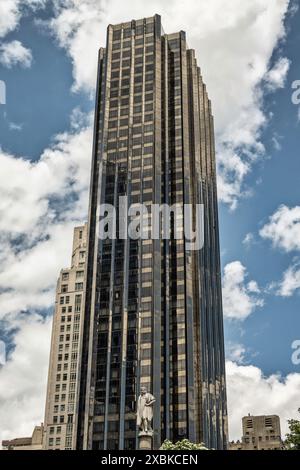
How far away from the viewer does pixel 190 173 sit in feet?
501

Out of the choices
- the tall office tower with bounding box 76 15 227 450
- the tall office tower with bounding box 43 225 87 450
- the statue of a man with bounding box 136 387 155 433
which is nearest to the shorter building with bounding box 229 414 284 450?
the tall office tower with bounding box 76 15 227 450

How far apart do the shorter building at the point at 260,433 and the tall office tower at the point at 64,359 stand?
49328mm

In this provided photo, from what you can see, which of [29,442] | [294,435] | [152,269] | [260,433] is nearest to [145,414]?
[294,435]

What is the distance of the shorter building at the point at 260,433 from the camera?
180m

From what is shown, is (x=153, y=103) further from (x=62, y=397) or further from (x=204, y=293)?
(x=62, y=397)

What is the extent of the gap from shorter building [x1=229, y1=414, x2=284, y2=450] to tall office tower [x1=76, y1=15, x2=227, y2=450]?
42363 millimetres

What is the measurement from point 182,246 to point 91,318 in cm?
2484

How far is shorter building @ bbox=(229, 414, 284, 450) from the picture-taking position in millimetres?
180000

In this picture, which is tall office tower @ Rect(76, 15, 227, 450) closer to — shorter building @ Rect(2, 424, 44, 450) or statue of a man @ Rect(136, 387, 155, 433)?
shorter building @ Rect(2, 424, 44, 450)

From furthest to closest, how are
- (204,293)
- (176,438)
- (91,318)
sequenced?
(204,293) < (91,318) < (176,438)

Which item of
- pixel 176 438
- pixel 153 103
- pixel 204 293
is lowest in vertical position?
pixel 176 438

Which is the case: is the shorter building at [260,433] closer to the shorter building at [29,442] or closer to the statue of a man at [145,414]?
the shorter building at [29,442]

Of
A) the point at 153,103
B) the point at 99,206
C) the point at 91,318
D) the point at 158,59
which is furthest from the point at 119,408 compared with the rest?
the point at 158,59

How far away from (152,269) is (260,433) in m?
74.7
